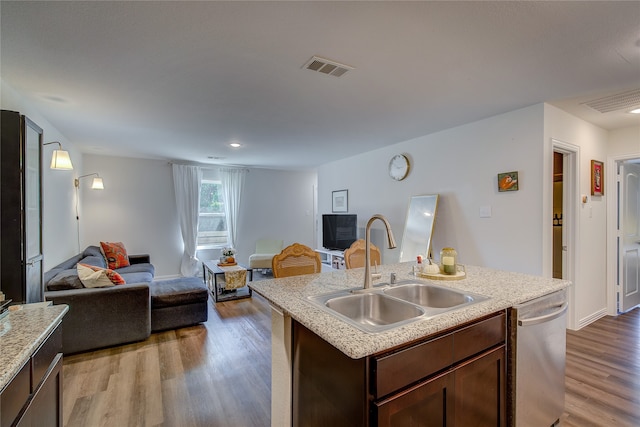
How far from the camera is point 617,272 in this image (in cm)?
371

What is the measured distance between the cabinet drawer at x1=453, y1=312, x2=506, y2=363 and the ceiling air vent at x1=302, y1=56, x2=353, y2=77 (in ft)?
5.99

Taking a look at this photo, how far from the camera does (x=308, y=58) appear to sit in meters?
2.00

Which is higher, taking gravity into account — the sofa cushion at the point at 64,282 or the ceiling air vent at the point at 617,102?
the ceiling air vent at the point at 617,102

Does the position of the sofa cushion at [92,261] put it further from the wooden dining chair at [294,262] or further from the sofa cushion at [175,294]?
the wooden dining chair at [294,262]

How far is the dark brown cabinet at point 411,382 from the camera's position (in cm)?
102

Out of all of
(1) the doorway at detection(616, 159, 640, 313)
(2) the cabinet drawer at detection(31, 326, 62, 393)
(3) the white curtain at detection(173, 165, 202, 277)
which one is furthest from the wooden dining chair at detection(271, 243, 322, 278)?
(3) the white curtain at detection(173, 165, 202, 277)

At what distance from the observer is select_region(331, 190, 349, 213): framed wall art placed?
18.4ft

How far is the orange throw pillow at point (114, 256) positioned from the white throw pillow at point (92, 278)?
1.90 meters

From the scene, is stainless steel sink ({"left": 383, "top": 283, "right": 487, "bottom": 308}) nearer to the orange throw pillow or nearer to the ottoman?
the ottoman

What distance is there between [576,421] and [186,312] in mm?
3507

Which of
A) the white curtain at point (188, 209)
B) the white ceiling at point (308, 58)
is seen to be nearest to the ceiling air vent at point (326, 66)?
the white ceiling at point (308, 58)

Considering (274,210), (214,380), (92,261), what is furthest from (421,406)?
(274,210)

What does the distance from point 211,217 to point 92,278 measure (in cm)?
366

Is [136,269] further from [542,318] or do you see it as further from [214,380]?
[542,318]
